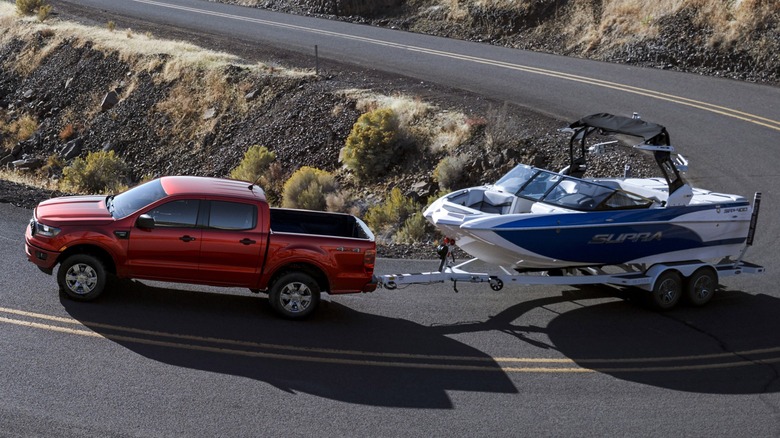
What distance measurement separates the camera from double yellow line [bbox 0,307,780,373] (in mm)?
11234

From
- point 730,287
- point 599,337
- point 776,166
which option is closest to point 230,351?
point 599,337

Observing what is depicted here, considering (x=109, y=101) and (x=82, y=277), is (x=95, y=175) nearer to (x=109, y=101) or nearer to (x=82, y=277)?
(x=109, y=101)

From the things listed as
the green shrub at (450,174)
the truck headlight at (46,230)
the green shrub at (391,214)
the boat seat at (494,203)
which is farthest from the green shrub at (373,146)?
the truck headlight at (46,230)

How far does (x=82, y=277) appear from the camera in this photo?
12070 mm

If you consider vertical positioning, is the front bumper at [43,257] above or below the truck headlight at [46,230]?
below

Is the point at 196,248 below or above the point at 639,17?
below

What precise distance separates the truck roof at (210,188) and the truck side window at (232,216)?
161 mm

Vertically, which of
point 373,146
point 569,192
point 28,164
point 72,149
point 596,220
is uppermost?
point 373,146

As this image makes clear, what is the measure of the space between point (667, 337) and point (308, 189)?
36.8ft

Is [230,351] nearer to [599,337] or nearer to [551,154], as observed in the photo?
[599,337]

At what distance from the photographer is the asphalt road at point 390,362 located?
9773 mm

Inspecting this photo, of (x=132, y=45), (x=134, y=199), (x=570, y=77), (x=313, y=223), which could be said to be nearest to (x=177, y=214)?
(x=134, y=199)

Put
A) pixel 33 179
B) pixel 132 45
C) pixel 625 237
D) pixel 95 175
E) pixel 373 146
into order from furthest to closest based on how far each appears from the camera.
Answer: pixel 132 45 < pixel 33 179 < pixel 95 175 < pixel 373 146 < pixel 625 237

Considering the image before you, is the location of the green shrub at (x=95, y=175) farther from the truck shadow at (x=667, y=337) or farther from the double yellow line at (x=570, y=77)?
the truck shadow at (x=667, y=337)
